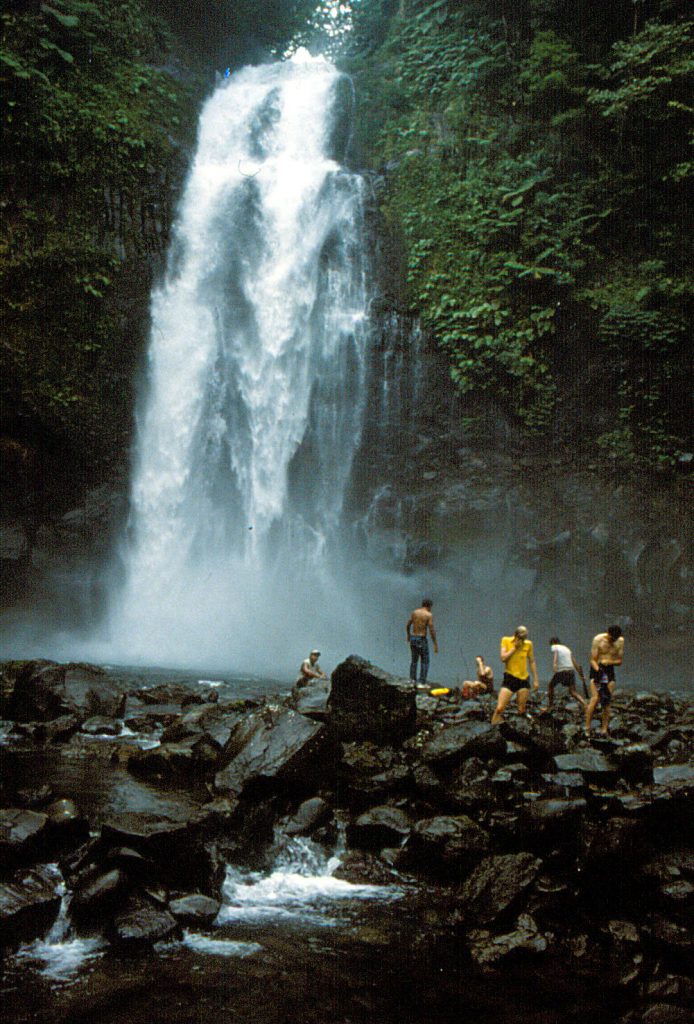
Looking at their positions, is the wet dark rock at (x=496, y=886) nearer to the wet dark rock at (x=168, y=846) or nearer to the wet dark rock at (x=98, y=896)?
the wet dark rock at (x=168, y=846)

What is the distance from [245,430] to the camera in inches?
794

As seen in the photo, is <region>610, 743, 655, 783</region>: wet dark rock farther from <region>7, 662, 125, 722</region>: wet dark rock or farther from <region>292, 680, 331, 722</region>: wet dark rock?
<region>7, 662, 125, 722</region>: wet dark rock

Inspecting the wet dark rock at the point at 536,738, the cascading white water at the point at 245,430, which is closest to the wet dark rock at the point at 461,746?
the wet dark rock at the point at 536,738

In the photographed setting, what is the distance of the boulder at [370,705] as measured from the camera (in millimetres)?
8461

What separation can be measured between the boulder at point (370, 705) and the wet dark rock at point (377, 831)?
6.05ft

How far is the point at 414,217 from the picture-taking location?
21.3 meters

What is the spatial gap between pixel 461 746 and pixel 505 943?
8.89 feet

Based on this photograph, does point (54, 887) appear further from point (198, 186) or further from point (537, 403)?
point (198, 186)

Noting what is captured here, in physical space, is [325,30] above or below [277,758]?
above

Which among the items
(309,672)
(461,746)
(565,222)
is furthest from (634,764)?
(565,222)

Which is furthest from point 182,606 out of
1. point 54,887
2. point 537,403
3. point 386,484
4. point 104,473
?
point 54,887

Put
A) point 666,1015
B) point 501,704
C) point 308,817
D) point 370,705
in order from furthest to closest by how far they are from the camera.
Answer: point 501,704
point 370,705
point 308,817
point 666,1015

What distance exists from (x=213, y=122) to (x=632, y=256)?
1386cm

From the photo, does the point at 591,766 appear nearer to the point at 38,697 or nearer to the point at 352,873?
the point at 352,873
